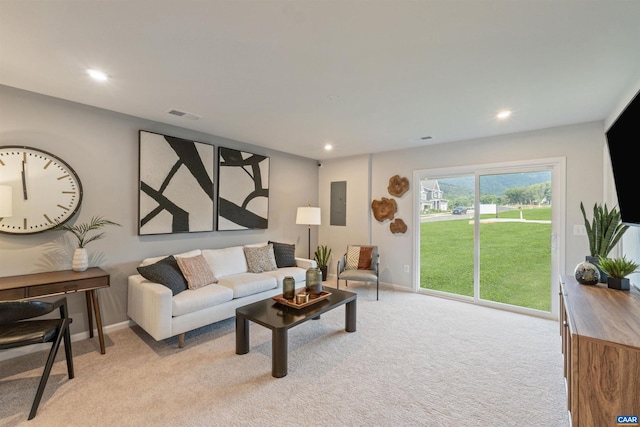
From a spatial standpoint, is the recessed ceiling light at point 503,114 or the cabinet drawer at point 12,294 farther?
the recessed ceiling light at point 503,114

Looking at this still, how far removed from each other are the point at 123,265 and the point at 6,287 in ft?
3.48

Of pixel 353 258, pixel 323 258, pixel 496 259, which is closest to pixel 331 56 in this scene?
pixel 353 258

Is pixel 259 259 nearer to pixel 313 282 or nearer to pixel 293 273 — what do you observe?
pixel 293 273

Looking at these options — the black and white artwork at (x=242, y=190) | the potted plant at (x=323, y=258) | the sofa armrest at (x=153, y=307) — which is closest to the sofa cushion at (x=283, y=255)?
the black and white artwork at (x=242, y=190)

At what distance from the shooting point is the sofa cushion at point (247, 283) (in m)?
3.35

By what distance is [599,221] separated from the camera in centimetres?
258

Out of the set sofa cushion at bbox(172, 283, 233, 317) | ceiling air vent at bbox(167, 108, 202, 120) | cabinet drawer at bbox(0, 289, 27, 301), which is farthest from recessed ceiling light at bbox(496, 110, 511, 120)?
cabinet drawer at bbox(0, 289, 27, 301)

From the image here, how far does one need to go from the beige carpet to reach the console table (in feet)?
1.89

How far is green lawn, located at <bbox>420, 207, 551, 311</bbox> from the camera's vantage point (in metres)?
3.72

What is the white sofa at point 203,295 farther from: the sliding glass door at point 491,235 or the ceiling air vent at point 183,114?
the sliding glass door at point 491,235

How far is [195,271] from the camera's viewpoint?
325cm

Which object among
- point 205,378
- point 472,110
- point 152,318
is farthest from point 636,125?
point 152,318

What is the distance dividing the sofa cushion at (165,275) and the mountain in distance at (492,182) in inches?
→ 162
